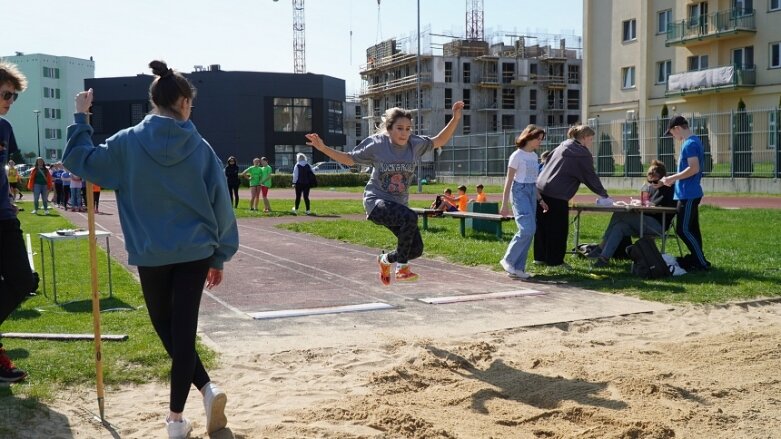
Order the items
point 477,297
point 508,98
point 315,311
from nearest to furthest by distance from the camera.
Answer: point 315,311 → point 477,297 → point 508,98

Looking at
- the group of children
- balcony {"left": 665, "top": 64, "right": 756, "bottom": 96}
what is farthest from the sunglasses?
balcony {"left": 665, "top": 64, "right": 756, "bottom": 96}

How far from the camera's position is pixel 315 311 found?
Result: 7.90 metres

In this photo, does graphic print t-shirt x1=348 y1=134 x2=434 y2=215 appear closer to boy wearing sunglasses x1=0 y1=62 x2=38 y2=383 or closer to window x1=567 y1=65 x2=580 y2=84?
boy wearing sunglasses x1=0 y1=62 x2=38 y2=383

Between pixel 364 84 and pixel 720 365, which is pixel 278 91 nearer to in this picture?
pixel 364 84

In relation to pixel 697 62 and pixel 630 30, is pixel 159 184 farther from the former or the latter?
pixel 630 30

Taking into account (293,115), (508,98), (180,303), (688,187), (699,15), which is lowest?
(180,303)

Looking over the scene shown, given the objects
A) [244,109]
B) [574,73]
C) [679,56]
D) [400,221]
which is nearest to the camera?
[400,221]

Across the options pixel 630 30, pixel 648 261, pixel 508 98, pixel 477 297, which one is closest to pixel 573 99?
pixel 508 98

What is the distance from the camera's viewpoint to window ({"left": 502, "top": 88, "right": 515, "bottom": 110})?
9881 cm

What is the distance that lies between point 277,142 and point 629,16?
40589 millimetres

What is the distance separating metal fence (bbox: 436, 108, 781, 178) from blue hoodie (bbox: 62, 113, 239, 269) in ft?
101

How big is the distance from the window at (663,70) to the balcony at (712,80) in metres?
1.70

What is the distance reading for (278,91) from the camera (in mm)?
80438

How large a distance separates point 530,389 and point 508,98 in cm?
9700
